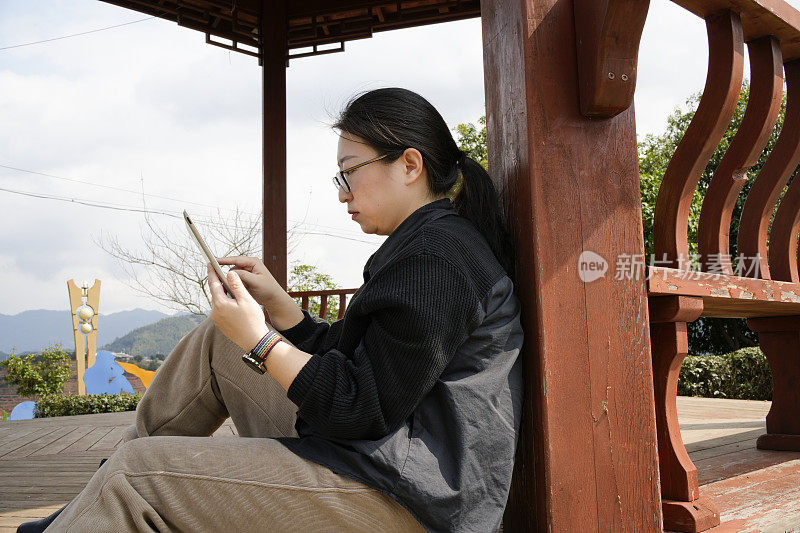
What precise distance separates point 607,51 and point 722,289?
0.62 metres

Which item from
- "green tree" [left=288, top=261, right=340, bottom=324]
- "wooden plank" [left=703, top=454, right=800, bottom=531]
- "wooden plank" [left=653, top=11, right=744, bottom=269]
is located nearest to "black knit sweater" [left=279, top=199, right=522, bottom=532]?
"wooden plank" [left=653, top=11, right=744, bottom=269]

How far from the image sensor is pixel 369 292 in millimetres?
1075

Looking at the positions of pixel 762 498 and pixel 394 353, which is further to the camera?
pixel 762 498

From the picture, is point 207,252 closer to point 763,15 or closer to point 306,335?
point 306,335

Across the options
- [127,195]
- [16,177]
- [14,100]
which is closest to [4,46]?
[127,195]

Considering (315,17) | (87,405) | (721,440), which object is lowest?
(87,405)

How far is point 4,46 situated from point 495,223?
1800 cm

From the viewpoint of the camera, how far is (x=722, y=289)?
1380 millimetres

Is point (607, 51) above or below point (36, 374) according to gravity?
above

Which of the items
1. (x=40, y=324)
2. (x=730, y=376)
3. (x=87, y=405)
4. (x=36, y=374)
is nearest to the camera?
(x=730, y=376)

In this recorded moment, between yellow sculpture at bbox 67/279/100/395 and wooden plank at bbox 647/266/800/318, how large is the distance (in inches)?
520

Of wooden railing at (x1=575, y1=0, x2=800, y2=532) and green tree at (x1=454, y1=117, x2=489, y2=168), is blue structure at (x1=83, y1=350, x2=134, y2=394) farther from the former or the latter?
wooden railing at (x1=575, y1=0, x2=800, y2=532)

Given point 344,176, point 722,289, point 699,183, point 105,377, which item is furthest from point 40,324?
point 722,289

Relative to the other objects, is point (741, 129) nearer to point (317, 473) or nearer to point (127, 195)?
point (317, 473)
